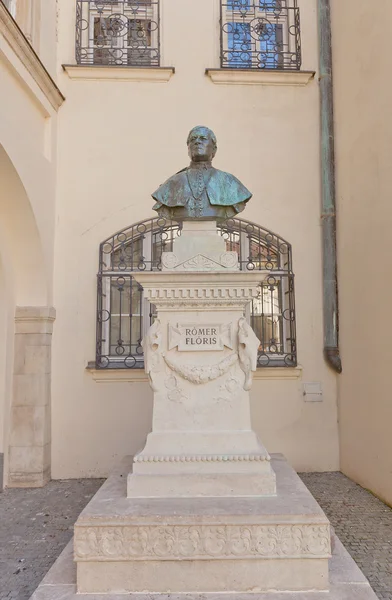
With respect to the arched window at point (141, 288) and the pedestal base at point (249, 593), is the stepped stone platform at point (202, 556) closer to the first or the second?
the pedestal base at point (249, 593)

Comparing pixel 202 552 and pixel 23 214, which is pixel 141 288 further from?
Answer: pixel 202 552

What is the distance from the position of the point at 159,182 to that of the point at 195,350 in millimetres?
3025

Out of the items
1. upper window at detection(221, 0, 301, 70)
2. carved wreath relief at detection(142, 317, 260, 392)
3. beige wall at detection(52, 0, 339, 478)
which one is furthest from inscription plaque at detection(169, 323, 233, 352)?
upper window at detection(221, 0, 301, 70)

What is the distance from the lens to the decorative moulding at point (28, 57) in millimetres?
4094

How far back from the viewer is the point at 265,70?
5.55 m

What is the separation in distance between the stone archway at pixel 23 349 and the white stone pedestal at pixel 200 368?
7.73 feet

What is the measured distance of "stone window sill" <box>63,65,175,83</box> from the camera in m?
5.50

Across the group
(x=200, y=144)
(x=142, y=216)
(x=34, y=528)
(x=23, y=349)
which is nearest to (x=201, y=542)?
(x=34, y=528)

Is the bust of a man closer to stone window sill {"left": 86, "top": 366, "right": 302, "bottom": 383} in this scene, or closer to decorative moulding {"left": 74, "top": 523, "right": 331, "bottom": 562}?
decorative moulding {"left": 74, "top": 523, "right": 331, "bottom": 562}

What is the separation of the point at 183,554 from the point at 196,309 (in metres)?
1.42

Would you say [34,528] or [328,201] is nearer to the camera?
[34,528]

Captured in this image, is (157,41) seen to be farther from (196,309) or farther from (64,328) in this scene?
(196,309)

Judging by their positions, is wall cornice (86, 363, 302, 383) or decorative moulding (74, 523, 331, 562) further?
wall cornice (86, 363, 302, 383)

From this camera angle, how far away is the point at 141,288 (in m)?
5.44
